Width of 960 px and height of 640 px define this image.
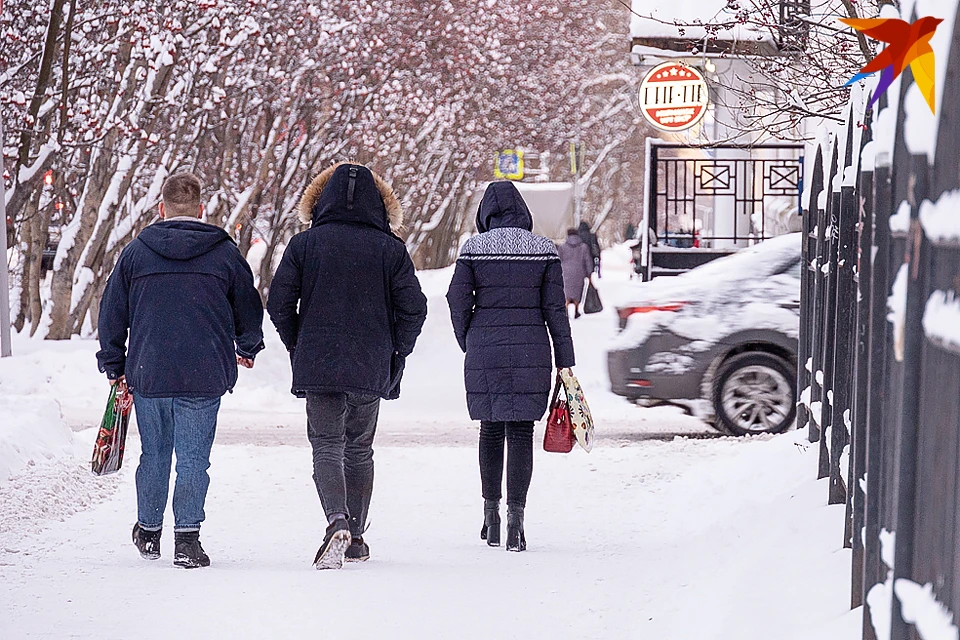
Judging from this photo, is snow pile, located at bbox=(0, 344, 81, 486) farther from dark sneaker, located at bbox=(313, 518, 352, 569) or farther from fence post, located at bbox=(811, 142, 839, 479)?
fence post, located at bbox=(811, 142, 839, 479)

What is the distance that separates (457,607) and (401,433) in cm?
643

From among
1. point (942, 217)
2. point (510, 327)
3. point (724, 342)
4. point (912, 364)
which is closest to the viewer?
point (942, 217)

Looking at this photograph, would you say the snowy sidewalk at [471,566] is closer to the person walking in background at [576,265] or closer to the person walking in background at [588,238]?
the person walking in background at [576,265]

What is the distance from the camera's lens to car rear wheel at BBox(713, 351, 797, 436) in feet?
35.8

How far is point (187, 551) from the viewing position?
6.31m

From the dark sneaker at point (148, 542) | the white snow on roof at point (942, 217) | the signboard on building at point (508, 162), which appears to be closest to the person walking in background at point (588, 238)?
the signboard on building at point (508, 162)

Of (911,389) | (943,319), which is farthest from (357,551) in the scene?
(943,319)

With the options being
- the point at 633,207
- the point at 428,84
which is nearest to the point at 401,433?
the point at 428,84

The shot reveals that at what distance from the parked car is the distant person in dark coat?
4.67 metres

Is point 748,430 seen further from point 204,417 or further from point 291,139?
point 291,139

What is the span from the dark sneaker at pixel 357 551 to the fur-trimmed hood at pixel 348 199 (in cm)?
145

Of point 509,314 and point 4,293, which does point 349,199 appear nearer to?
point 509,314

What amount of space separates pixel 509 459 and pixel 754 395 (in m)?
4.47

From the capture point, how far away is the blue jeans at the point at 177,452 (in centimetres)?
633
